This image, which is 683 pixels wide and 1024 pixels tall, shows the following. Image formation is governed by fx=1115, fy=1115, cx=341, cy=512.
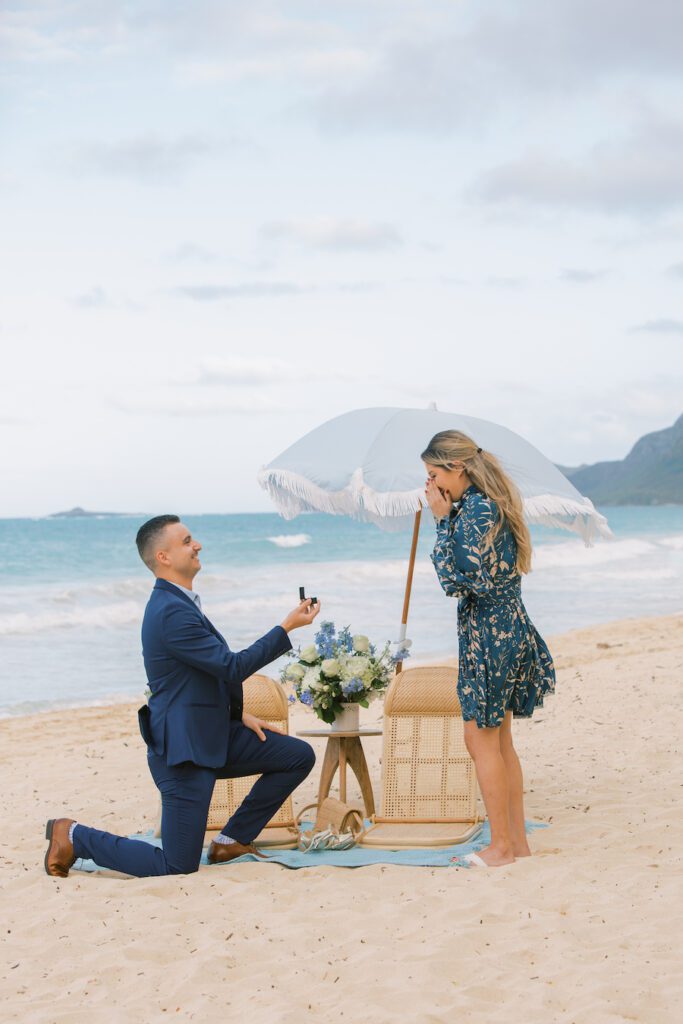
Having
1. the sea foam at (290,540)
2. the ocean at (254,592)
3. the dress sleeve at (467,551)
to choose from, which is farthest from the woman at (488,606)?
the sea foam at (290,540)

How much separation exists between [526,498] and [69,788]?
3827 millimetres

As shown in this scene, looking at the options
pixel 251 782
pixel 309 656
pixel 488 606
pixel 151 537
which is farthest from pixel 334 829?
pixel 151 537

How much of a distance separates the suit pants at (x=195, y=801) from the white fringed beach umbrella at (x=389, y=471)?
1060 millimetres

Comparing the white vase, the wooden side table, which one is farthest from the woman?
the wooden side table

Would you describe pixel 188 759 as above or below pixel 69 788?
above

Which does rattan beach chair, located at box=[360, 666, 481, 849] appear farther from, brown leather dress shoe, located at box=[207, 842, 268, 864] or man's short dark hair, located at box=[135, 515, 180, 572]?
man's short dark hair, located at box=[135, 515, 180, 572]

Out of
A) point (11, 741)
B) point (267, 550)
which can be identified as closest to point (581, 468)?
point (267, 550)

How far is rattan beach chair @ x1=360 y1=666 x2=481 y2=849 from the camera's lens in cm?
571

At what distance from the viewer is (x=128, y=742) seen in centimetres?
914

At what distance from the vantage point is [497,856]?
492 centimetres

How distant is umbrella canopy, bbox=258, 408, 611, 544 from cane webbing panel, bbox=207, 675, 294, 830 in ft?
3.06

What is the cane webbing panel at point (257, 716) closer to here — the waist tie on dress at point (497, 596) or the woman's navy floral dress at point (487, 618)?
the woman's navy floral dress at point (487, 618)

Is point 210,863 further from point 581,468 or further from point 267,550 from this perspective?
point 581,468

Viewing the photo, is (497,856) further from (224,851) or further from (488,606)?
(224,851)
